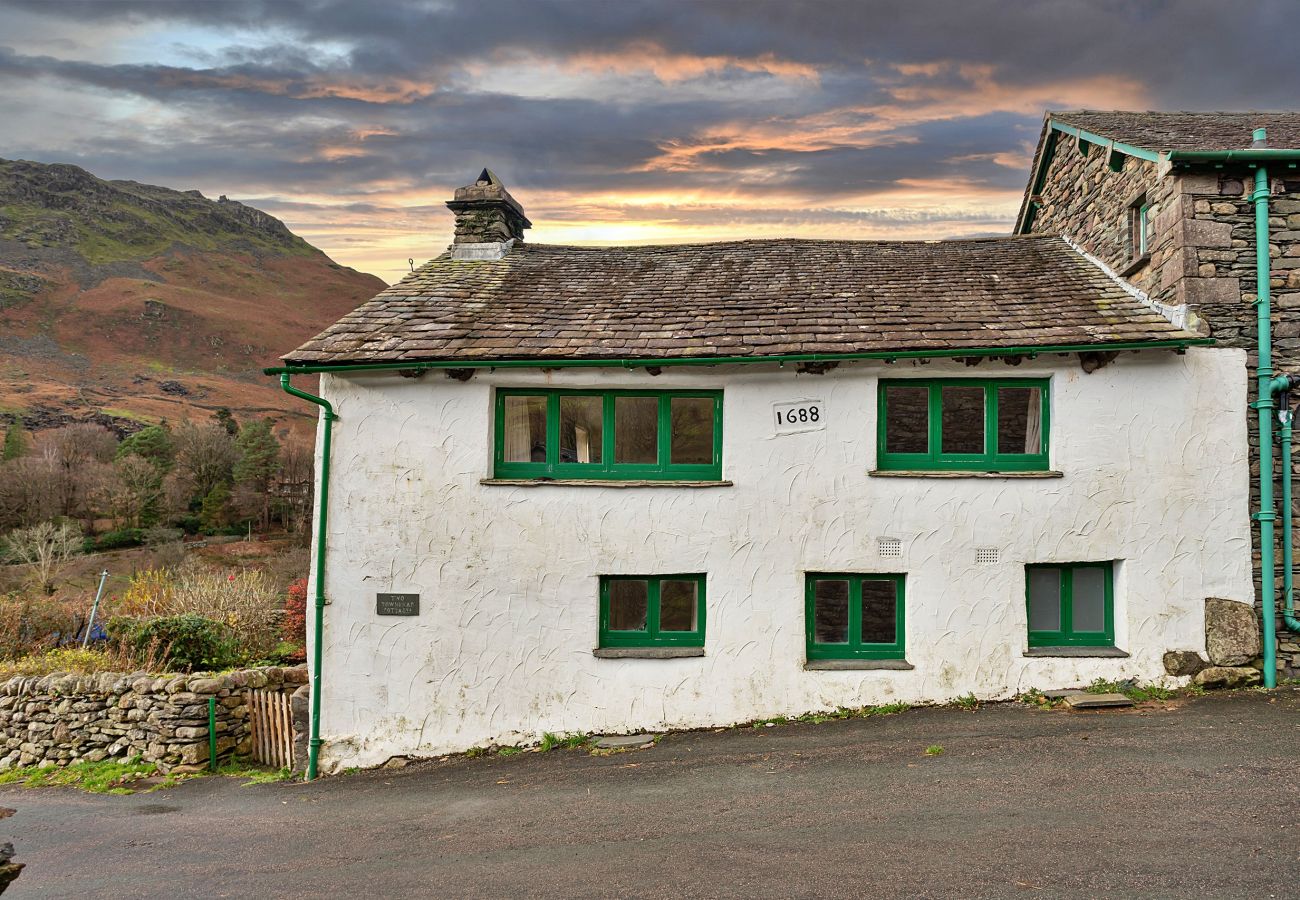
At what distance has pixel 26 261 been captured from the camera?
126750mm

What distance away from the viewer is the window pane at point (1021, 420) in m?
9.75

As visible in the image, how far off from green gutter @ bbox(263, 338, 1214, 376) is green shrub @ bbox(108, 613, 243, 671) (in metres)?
6.99

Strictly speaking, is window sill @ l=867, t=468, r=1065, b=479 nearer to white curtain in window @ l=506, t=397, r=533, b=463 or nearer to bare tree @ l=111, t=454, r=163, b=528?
white curtain in window @ l=506, t=397, r=533, b=463

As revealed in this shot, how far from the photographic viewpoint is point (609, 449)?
9914mm

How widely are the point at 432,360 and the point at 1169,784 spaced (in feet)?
28.5

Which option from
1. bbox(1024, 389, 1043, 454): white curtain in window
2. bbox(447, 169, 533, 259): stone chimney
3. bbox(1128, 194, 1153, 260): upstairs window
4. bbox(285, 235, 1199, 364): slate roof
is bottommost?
bbox(1024, 389, 1043, 454): white curtain in window

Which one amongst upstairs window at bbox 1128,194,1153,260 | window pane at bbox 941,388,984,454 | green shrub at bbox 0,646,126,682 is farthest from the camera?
green shrub at bbox 0,646,126,682

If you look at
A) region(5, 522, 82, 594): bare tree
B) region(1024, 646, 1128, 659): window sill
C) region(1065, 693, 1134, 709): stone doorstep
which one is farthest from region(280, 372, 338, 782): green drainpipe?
region(5, 522, 82, 594): bare tree

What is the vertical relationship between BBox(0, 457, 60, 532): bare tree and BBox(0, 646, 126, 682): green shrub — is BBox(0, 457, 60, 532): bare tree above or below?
above

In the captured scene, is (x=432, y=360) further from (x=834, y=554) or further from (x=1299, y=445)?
(x=1299, y=445)

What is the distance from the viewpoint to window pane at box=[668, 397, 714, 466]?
9930 mm

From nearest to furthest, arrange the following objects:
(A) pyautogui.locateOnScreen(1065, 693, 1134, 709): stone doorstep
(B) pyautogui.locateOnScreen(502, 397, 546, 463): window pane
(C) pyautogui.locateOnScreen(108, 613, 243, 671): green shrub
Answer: (A) pyautogui.locateOnScreen(1065, 693, 1134, 709): stone doorstep → (B) pyautogui.locateOnScreen(502, 397, 546, 463): window pane → (C) pyautogui.locateOnScreen(108, 613, 243, 671): green shrub

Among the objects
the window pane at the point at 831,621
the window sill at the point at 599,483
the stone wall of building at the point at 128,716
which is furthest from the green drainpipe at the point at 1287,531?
the stone wall of building at the point at 128,716

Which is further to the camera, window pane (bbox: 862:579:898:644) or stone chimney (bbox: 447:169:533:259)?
stone chimney (bbox: 447:169:533:259)
